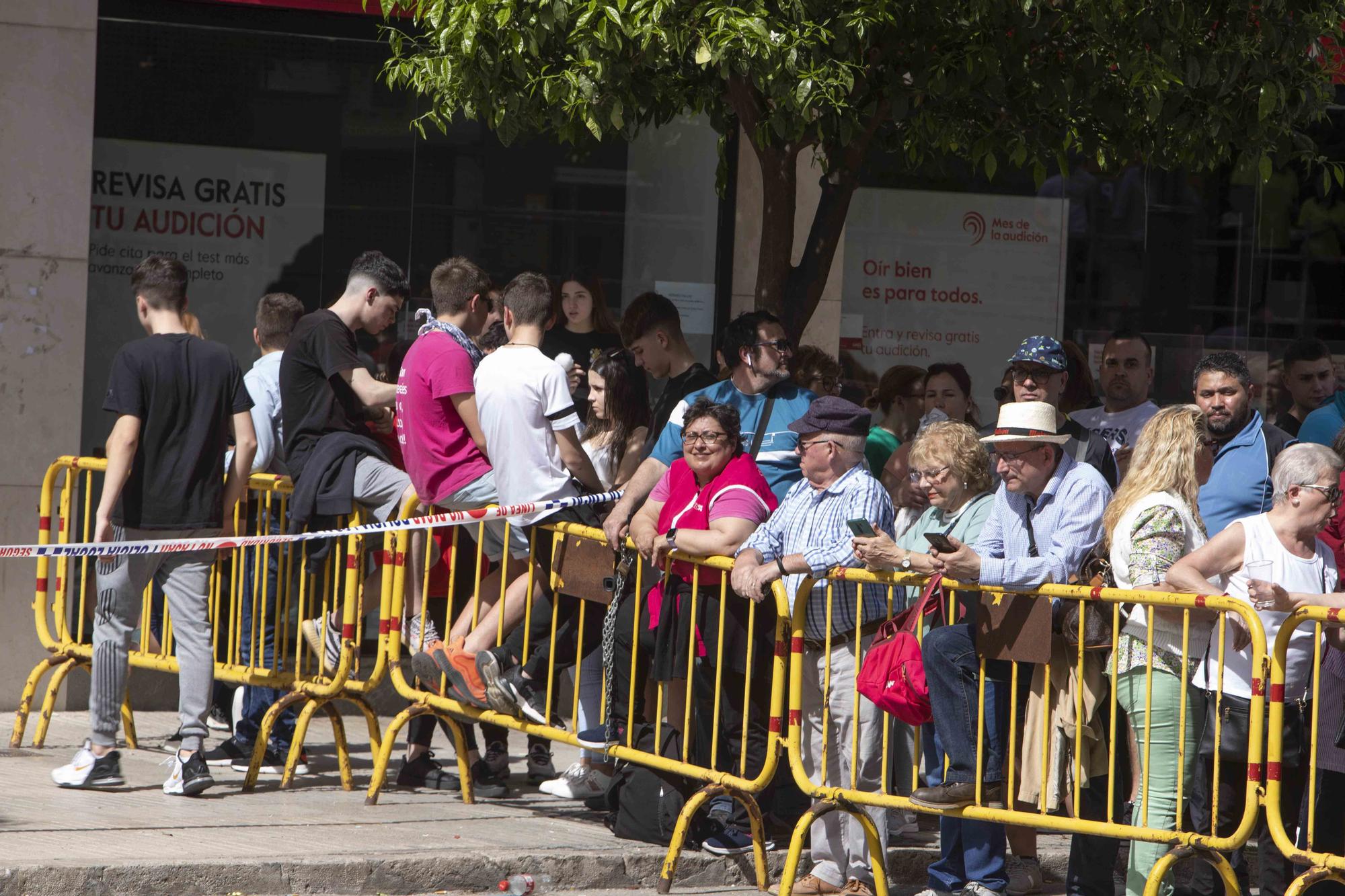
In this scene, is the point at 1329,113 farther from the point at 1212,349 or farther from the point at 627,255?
the point at 627,255

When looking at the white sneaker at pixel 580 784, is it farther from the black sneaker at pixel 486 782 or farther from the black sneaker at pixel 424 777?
the black sneaker at pixel 424 777

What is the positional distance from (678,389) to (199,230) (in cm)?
369

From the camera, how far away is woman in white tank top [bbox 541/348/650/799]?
7.85m

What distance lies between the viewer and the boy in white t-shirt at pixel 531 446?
7.40 metres

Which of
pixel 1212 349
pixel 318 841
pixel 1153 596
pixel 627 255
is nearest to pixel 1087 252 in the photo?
pixel 1212 349

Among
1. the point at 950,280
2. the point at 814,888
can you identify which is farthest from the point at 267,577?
the point at 950,280

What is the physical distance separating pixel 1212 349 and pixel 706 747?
20.8 ft

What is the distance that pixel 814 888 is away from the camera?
6516 mm

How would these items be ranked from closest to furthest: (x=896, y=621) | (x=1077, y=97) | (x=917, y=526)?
(x=896, y=621) < (x=917, y=526) < (x=1077, y=97)

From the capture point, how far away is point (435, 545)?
7863 mm

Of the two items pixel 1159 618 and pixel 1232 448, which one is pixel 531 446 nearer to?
pixel 1159 618

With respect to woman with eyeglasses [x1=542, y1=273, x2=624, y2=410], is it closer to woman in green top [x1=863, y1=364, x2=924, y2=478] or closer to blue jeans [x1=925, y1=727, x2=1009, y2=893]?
woman in green top [x1=863, y1=364, x2=924, y2=478]

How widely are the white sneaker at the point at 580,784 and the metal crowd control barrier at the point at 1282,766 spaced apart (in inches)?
123

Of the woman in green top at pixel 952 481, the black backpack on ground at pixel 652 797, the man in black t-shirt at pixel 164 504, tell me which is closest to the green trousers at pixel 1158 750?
the woman in green top at pixel 952 481
